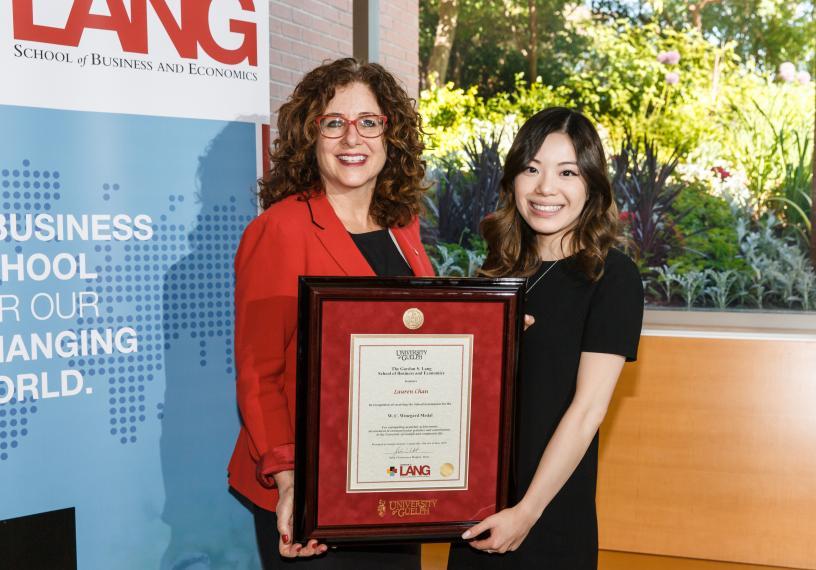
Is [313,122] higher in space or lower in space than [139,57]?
lower

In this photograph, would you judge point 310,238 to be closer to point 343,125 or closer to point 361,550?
point 343,125

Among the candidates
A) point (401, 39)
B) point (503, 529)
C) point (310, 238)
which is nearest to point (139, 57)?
point (310, 238)

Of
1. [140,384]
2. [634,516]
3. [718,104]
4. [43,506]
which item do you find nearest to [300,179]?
[140,384]

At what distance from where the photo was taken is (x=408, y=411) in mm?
1389

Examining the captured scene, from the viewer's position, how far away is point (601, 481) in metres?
3.66

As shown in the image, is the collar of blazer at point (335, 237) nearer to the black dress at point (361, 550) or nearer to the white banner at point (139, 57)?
the black dress at point (361, 550)

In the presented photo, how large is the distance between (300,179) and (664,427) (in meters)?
2.55

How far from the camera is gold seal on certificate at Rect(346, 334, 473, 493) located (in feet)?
4.49

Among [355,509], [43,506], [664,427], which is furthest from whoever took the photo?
[664,427]

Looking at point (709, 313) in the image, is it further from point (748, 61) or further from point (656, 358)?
point (748, 61)

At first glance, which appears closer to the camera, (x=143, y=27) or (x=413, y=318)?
(x=413, y=318)

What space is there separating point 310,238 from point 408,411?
43 centimetres

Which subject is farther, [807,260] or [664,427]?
[807,260]

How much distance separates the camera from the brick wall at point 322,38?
4.33m
